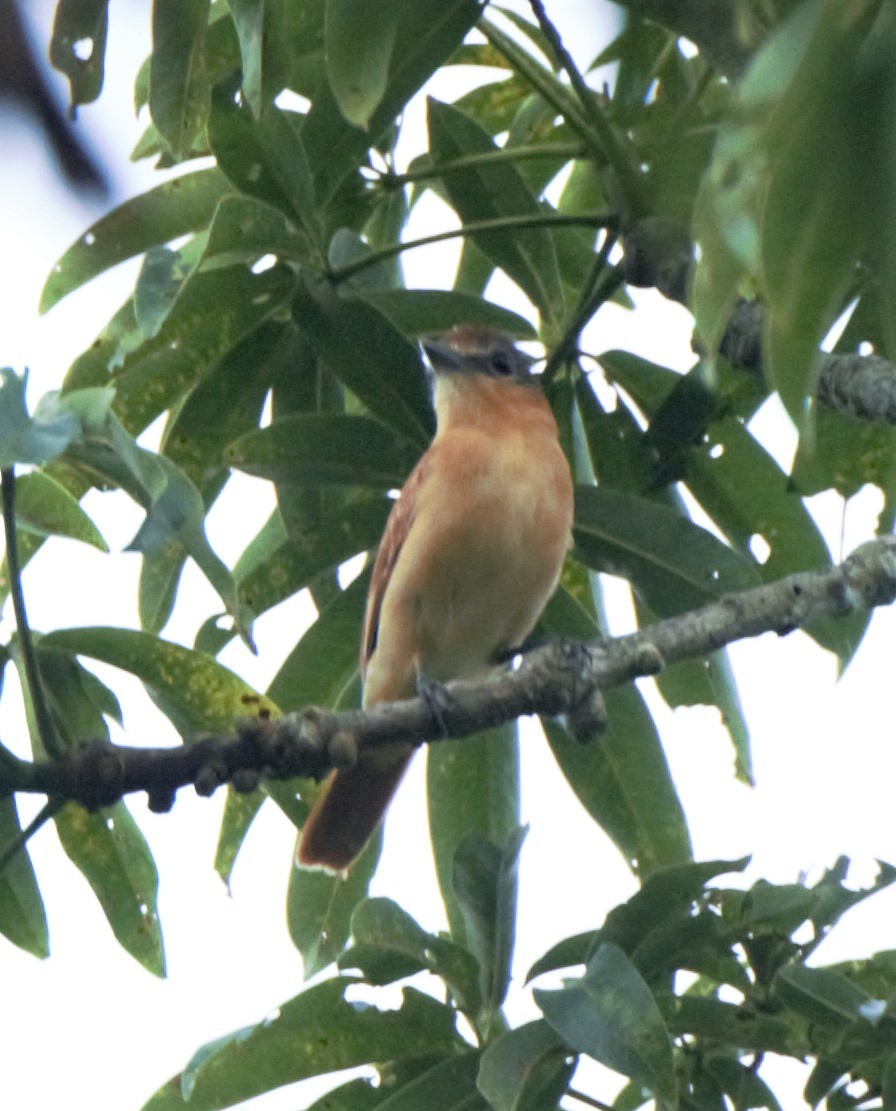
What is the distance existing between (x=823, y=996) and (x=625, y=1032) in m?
0.42

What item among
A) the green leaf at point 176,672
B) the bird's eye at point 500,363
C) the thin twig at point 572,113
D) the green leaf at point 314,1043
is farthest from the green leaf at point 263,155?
the bird's eye at point 500,363

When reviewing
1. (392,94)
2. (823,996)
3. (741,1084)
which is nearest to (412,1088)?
(741,1084)

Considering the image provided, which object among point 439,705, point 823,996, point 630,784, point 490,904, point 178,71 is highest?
point 178,71

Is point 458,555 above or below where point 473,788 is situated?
above

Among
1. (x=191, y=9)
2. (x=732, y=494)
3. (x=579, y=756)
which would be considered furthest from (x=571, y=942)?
(x=191, y=9)

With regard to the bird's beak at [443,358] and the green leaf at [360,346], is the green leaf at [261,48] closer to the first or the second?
the green leaf at [360,346]

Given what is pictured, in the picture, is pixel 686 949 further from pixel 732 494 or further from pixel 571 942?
pixel 732 494

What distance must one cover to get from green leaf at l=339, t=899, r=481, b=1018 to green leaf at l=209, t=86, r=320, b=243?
134 cm

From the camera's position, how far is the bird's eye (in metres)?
4.44

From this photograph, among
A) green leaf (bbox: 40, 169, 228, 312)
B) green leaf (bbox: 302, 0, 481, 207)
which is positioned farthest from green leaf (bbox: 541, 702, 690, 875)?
green leaf (bbox: 40, 169, 228, 312)

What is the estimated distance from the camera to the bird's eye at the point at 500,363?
4.44m

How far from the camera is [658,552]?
3164 millimetres

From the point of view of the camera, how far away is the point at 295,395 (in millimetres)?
3467

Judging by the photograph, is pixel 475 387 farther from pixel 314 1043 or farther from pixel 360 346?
pixel 314 1043
